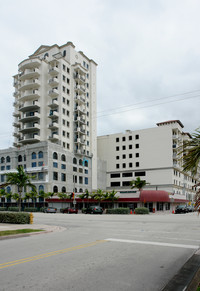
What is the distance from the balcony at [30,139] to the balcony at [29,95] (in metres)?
10.0

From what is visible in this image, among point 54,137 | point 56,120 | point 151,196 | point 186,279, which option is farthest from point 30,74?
point 186,279

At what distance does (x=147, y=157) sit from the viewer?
82.2m

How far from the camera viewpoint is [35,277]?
6844mm

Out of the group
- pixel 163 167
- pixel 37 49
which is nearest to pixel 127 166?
pixel 163 167

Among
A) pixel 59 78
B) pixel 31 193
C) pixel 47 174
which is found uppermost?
pixel 59 78

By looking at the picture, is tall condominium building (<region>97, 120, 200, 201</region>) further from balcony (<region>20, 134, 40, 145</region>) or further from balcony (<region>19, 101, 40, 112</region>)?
balcony (<region>19, 101, 40, 112</region>)

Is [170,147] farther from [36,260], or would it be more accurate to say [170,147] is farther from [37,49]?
[36,260]

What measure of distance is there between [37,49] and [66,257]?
270 ft

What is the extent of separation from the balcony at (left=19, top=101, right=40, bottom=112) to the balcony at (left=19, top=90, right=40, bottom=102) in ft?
4.47

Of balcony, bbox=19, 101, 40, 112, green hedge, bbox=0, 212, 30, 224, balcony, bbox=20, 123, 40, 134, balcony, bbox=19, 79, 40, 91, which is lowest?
green hedge, bbox=0, 212, 30, 224

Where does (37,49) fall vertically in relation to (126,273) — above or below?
above

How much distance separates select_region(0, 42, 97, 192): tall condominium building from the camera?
6838 cm

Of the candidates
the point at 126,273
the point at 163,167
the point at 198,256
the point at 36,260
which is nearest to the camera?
the point at 126,273

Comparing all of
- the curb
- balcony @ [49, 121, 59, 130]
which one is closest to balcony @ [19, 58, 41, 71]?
balcony @ [49, 121, 59, 130]
